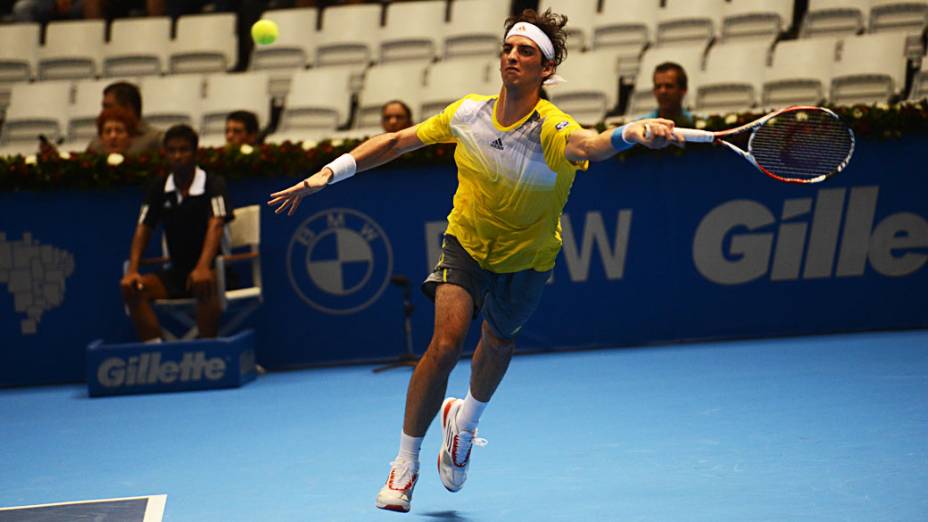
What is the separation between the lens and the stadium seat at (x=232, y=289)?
8.64 meters

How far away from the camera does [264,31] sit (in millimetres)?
12227

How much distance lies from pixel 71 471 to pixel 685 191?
16.0ft

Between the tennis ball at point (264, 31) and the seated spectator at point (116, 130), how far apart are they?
2.46 m

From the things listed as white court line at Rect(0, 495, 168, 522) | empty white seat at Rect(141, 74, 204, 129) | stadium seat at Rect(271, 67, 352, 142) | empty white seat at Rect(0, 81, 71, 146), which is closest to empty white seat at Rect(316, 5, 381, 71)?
stadium seat at Rect(271, 67, 352, 142)

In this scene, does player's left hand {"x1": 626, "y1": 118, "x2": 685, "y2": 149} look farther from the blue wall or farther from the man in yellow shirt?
the blue wall

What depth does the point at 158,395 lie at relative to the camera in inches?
333

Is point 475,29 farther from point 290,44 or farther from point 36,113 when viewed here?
point 36,113

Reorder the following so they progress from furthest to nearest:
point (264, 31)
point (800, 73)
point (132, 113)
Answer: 1. point (264, 31)
2. point (800, 73)
3. point (132, 113)

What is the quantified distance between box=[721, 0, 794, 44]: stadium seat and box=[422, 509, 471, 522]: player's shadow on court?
8531mm

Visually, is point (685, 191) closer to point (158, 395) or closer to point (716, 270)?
point (716, 270)

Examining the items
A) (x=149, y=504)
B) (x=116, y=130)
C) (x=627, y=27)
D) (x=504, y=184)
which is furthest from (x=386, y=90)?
(x=149, y=504)

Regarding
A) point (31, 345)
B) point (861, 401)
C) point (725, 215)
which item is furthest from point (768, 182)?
point (31, 345)

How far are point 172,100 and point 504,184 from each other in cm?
820

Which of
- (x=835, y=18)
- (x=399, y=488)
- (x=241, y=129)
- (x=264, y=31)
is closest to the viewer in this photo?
(x=399, y=488)
